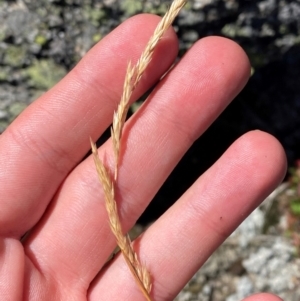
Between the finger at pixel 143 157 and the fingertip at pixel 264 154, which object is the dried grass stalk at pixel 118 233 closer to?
the finger at pixel 143 157

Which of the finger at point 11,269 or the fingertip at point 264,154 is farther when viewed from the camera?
the fingertip at point 264,154

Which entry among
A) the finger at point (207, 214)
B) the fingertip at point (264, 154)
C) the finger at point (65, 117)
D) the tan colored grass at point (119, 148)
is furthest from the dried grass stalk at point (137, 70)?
the fingertip at point (264, 154)

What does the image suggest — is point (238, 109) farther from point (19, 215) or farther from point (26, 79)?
point (19, 215)

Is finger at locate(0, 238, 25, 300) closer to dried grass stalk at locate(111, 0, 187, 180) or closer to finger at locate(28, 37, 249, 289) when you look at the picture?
finger at locate(28, 37, 249, 289)

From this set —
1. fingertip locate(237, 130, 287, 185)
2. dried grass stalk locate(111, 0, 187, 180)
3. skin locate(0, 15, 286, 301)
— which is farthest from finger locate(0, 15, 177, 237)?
fingertip locate(237, 130, 287, 185)

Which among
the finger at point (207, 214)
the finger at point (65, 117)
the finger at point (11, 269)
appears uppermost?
the finger at point (65, 117)

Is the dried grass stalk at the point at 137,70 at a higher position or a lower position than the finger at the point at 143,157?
higher

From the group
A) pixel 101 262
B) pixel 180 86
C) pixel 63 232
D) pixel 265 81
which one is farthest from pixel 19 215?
pixel 265 81

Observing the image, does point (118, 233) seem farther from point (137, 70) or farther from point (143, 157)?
point (137, 70)
